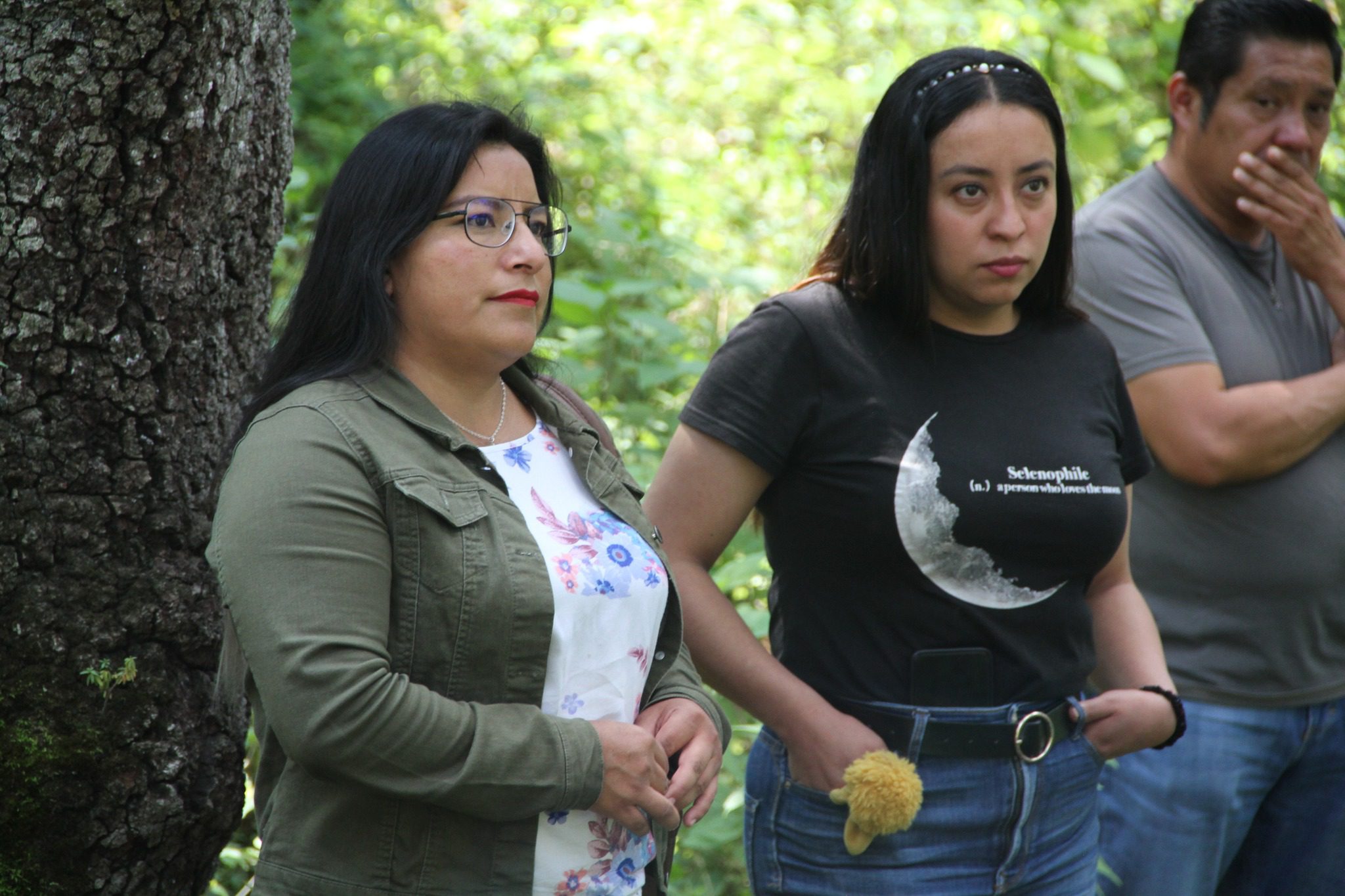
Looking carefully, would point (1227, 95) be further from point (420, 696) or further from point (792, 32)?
point (792, 32)

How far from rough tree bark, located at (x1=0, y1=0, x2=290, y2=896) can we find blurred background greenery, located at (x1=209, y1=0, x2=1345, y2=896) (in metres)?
1.34

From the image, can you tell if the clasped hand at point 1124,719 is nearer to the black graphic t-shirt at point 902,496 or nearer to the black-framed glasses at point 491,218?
the black graphic t-shirt at point 902,496

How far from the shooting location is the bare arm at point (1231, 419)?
98.0 inches

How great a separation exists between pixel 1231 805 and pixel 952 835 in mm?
859

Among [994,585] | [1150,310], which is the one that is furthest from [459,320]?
[1150,310]

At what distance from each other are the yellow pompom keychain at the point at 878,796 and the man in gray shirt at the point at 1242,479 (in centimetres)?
86

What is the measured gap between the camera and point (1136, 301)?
2.61 m

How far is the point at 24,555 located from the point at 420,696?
0.77 meters

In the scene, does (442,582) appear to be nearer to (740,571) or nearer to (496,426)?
(496,426)

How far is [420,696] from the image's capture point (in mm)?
1499

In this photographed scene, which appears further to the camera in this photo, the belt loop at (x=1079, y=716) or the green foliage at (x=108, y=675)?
the belt loop at (x=1079, y=716)

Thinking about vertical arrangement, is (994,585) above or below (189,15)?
below

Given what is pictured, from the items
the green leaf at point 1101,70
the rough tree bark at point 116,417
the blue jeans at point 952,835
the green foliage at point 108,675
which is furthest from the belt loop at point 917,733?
the green leaf at point 1101,70

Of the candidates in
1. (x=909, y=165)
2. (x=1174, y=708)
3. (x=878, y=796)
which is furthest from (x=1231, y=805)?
(x=909, y=165)
